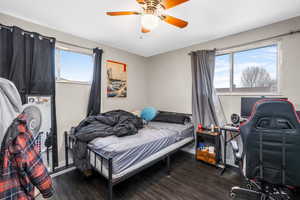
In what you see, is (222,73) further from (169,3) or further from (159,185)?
(159,185)

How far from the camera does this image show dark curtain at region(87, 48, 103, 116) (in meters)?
2.79

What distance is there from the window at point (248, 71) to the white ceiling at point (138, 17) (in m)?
0.47

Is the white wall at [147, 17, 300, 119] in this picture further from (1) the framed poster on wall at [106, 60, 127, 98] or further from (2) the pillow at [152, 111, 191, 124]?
(1) the framed poster on wall at [106, 60, 127, 98]

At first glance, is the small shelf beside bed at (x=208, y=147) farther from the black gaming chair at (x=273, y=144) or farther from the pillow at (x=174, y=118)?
the black gaming chair at (x=273, y=144)

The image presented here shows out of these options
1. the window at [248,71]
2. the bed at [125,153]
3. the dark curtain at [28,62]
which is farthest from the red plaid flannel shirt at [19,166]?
the window at [248,71]

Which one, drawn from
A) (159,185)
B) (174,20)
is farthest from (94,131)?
(174,20)

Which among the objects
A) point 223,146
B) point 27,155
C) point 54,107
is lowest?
point 223,146

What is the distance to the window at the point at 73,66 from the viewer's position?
8.20 feet

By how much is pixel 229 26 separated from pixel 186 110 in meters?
1.90

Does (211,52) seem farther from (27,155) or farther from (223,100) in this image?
(27,155)

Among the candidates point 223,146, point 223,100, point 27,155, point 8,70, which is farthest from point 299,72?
point 8,70

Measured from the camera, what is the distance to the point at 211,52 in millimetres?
2768

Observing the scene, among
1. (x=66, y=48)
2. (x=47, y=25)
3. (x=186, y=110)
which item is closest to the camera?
(x=47, y=25)

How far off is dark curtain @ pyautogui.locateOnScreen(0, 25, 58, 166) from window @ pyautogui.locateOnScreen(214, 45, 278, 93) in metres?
3.25
